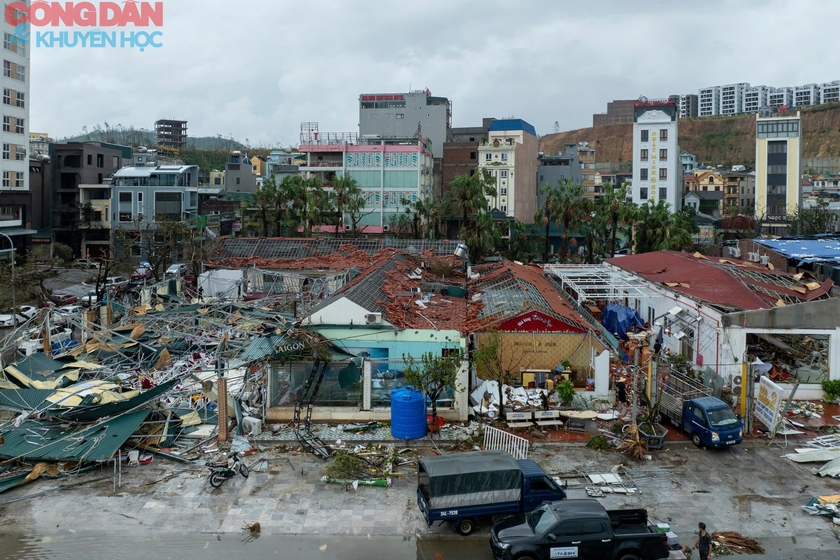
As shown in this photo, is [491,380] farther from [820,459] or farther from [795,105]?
[795,105]

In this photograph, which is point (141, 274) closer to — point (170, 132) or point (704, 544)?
point (704, 544)

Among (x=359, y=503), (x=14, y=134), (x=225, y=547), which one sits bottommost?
(x=225, y=547)

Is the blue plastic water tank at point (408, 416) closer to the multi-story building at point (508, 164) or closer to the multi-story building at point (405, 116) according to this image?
the multi-story building at point (508, 164)

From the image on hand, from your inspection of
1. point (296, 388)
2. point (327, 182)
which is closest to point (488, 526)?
point (296, 388)

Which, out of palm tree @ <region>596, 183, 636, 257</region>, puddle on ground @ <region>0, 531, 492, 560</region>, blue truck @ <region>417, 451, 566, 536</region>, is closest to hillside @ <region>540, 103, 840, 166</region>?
palm tree @ <region>596, 183, 636, 257</region>

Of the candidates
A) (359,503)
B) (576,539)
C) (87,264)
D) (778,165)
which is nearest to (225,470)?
(359,503)

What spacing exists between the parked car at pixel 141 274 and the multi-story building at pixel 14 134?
965 cm

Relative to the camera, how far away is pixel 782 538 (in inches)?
577

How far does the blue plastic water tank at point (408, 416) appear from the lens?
19719 millimetres

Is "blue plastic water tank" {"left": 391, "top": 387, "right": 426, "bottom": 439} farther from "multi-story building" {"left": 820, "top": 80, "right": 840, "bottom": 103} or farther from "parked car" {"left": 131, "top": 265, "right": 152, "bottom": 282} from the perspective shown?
"multi-story building" {"left": 820, "top": 80, "right": 840, "bottom": 103}

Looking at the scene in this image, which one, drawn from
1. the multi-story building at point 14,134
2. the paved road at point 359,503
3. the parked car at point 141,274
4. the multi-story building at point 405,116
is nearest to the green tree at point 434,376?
the paved road at point 359,503

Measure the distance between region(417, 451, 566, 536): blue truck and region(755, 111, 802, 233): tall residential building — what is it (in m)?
74.4

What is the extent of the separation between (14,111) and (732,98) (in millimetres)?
181374

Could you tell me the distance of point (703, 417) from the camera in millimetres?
19375
